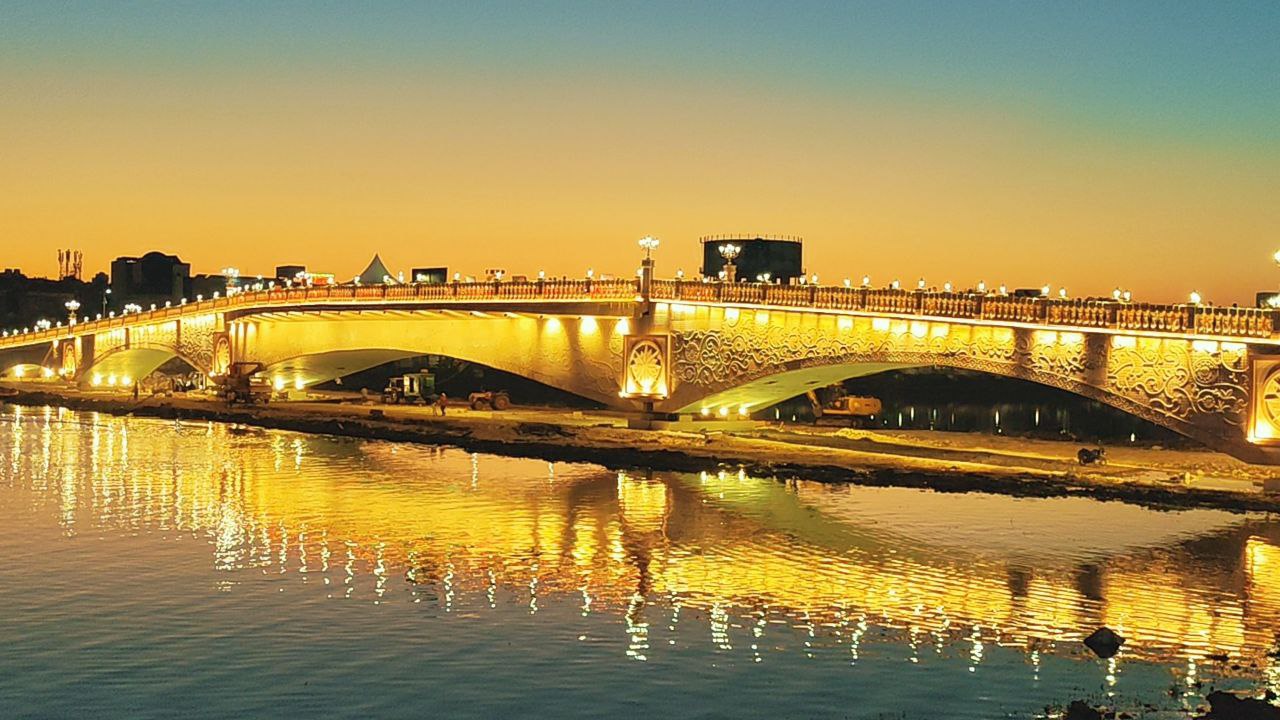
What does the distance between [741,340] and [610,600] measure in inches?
1169

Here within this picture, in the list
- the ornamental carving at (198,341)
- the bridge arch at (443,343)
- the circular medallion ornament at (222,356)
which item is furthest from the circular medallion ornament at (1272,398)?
the ornamental carving at (198,341)

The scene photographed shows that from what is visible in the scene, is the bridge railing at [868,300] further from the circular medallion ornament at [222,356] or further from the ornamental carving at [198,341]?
the ornamental carving at [198,341]

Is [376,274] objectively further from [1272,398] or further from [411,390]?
[1272,398]

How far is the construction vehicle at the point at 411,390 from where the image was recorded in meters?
86.6

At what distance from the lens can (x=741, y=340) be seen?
183ft

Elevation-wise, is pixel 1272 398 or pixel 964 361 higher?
pixel 964 361

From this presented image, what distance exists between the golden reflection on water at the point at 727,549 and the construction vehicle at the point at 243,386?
3096 cm

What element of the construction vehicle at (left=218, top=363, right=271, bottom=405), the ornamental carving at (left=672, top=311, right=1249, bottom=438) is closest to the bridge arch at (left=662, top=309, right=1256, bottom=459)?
the ornamental carving at (left=672, top=311, right=1249, bottom=438)

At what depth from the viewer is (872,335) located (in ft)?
165

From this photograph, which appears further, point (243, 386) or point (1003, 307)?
point (243, 386)

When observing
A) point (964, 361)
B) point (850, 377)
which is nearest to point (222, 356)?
point (850, 377)

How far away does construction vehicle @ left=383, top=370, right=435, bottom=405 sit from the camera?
86562mm

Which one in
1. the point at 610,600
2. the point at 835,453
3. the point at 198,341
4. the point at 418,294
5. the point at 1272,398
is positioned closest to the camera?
the point at 610,600

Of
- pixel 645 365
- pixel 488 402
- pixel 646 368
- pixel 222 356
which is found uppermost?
pixel 222 356
